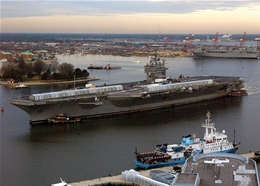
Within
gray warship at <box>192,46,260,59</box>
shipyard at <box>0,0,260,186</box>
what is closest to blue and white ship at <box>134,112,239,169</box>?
shipyard at <box>0,0,260,186</box>

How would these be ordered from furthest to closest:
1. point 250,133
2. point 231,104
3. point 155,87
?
point 231,104
point 155,87
point 250,133

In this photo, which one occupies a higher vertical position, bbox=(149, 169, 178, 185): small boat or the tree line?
the tree line

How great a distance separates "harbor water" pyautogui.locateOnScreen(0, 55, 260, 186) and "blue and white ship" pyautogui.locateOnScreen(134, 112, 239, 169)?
2.56ft

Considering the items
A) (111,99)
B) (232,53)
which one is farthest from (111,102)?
(232,53)

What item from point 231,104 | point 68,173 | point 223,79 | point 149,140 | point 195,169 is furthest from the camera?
point 223,79

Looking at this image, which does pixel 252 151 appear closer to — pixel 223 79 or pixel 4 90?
pixel 223 79

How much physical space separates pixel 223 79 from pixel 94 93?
42.2 feet

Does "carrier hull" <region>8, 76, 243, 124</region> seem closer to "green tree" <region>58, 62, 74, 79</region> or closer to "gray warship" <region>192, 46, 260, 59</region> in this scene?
"green tree" <region>58, 62, 74, 79</region>

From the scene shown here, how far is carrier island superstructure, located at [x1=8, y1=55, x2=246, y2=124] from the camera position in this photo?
2284 centimetres

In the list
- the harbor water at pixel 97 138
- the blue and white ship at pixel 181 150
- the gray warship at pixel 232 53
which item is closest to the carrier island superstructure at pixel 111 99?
the harbor water at pixel 97 138

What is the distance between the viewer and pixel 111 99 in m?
24.6

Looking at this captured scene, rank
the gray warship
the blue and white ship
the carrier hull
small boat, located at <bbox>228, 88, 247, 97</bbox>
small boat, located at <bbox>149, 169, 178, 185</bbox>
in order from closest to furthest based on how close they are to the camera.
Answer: small boat, located at <bbox>149, 169, 178, 185</bbox>
the blue and white ship
the carrier hull
small boat, located at <bbox>228, 88, 247, 97</bbox>
the gray warship

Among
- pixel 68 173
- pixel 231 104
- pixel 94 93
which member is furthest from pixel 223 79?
pixel 68 173

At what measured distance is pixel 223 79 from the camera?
33562 mm
